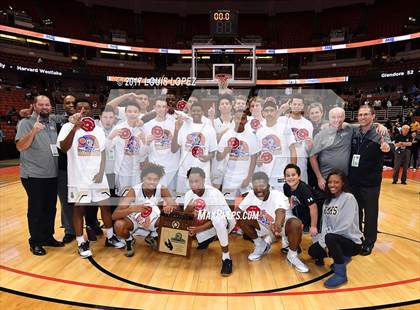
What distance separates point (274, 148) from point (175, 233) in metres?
1.70

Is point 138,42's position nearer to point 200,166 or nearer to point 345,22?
point 345,22

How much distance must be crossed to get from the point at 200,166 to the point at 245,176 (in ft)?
2.01

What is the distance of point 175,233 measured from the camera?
3969 millimetres

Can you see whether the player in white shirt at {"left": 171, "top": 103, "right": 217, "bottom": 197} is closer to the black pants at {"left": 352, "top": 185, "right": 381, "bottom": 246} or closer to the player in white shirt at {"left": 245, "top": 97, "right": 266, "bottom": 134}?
the player in white shirt at {"left": 245, "top": 97, "right": 266, "bottom": 134}

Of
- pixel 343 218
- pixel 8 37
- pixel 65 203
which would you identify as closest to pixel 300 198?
pixel 343 218

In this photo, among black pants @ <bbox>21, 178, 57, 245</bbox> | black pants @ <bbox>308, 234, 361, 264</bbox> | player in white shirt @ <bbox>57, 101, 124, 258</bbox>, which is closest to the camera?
black pants @ <bbox>308, 234, 361, 264</bbox>

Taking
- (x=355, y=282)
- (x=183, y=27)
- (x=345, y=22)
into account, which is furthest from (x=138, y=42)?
(x=355, y=282)

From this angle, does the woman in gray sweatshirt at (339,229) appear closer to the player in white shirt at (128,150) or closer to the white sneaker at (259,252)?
the white sneaker at (259,252)

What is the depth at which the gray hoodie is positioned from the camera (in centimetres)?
354

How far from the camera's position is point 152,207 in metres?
4.21

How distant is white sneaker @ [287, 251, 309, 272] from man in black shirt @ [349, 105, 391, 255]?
1.10 metres

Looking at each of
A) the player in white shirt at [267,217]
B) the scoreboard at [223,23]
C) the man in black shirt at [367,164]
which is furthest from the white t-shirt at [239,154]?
the scoreboard at [223,23]

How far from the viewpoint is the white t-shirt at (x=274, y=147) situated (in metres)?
4.45

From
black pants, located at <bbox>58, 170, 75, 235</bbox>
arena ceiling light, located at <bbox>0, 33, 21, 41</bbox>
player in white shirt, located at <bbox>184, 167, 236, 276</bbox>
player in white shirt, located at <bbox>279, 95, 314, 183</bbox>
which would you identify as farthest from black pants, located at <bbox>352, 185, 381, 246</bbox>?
arena ceiling light, located at <bbox>0, 33, 21, 41</bbox>
